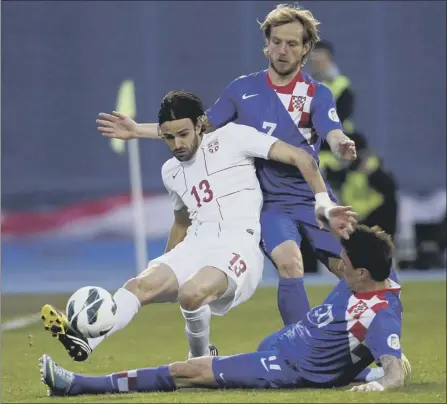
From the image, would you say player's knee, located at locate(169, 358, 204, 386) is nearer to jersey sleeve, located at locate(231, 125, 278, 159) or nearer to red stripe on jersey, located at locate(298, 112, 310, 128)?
jersey sleeve, located at locate(231, 125, 278, 159)

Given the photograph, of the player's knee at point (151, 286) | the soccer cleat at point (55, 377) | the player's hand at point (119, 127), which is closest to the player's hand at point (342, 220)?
the player's knee at point (151, 286)

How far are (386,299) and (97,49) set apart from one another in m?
11.5

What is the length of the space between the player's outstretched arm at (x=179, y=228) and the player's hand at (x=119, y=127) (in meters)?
0.51

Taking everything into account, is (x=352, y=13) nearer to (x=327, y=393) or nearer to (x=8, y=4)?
(x=8, y=4)

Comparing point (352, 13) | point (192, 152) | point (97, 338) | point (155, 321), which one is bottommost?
point (155, 321)

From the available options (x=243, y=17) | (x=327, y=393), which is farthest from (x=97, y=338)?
(x=243, y=17)

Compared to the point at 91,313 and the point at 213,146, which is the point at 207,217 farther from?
the point at 91,313

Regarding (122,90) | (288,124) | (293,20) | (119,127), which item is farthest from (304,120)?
(122,90)

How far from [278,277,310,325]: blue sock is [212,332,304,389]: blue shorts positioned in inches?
33.4

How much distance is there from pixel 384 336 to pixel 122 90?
33.9 feet

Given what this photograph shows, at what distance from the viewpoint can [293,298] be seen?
7039 mm

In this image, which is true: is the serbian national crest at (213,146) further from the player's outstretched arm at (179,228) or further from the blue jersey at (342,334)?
the blue jersey at (342,334)

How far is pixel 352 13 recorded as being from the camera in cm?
1662

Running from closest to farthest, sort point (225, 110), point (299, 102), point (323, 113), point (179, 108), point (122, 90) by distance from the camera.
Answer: point (179, 108) → point (323, 113) → point (299, 102) → point (225, 110) → point (122, 90)
